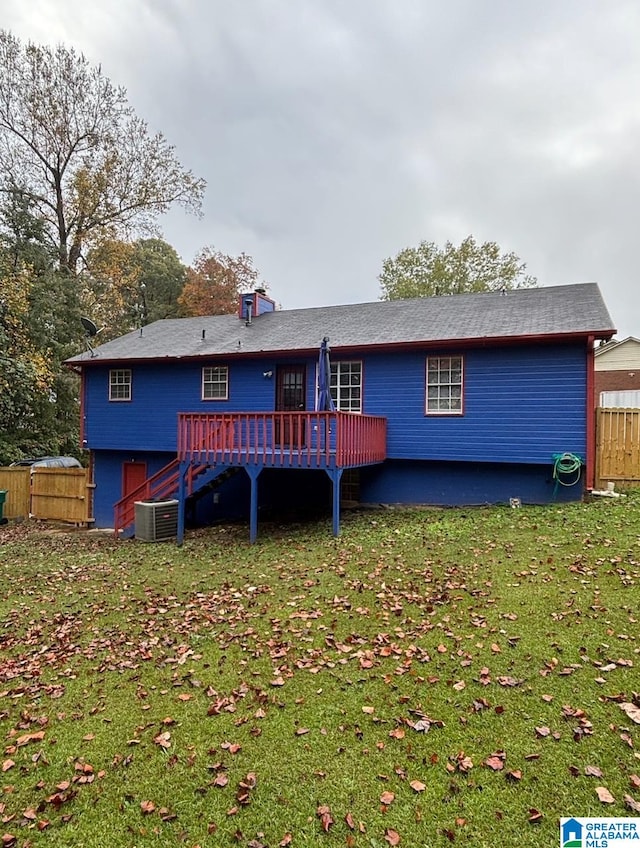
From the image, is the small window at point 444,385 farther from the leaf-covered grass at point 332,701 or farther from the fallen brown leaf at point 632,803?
the fallen brown leaf at point 632,803

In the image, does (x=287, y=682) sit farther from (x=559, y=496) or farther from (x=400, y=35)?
(x=400, y=35)

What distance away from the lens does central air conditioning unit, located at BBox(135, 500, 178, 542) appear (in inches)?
437

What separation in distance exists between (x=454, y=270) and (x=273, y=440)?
23.6 metres

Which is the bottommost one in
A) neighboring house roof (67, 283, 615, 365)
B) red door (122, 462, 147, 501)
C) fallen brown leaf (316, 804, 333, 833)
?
fallen brown leaf (316, 804, 333, 833)

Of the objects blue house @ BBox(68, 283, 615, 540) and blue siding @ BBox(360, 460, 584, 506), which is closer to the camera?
blue house @ BBox(68, 283, 615, 540)

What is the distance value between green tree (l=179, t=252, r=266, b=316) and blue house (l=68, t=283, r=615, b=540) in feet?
49.0

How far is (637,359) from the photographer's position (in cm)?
2338

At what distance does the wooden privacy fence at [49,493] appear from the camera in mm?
15055

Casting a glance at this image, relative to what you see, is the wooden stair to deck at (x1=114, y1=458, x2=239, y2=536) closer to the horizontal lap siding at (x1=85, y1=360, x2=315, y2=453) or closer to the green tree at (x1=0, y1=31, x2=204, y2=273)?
the horizontal lap siding at (x1=85, y1=360, x2=315, y2=453)

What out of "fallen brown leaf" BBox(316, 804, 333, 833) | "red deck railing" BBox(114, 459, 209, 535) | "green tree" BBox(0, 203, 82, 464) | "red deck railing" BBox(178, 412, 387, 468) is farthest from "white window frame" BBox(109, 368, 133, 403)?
"fallen brown leaf" BBox(316, 804, 333, 833)

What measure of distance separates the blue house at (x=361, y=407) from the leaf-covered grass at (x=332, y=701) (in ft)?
10.8

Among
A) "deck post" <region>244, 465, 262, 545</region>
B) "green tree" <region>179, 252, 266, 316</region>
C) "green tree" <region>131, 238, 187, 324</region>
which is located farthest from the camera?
"green tree" <region>131, 238, 187, 324</region>

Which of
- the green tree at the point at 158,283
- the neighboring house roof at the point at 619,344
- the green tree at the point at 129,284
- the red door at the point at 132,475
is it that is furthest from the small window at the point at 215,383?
the green tree at the point at 158,283

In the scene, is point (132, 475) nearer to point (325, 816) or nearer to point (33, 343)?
point (33, 343)
